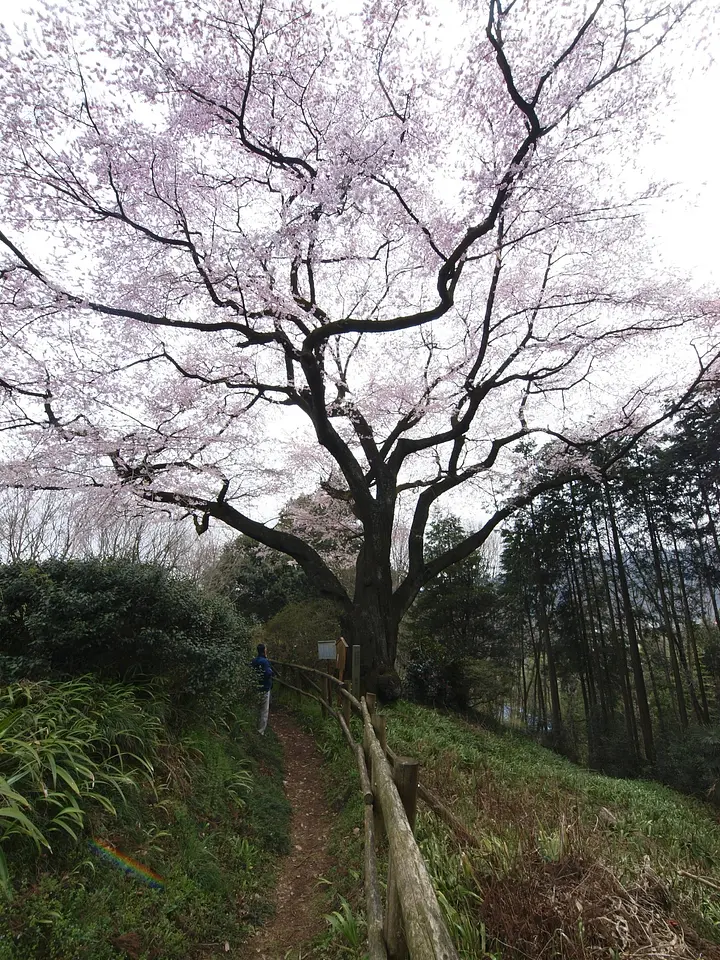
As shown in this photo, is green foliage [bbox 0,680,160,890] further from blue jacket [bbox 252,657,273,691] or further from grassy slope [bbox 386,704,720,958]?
blue jacket [bbox 252,657,273,691]

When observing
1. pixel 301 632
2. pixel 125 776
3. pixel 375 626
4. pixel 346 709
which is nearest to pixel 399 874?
pixel 125 776

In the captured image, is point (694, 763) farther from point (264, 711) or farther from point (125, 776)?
point (125, 776)

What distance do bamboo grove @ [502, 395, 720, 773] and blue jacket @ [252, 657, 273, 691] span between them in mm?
8523

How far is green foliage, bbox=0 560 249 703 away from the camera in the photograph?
4.52m

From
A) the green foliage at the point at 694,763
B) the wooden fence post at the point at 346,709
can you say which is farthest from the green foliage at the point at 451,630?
the wooden fence post at the point at 346,709

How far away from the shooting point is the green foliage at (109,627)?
4.52m

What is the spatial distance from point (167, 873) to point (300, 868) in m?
1.61

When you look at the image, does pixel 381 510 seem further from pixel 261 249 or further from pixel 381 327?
pixel 261 249

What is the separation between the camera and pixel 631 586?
1528 centimetres

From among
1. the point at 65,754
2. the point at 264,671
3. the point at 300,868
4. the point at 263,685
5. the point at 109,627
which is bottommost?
the point at 300,868

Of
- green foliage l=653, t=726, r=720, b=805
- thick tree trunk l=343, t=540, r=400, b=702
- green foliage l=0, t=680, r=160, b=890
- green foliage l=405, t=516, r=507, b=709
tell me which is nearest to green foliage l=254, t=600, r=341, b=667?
green foliage l=405, t=516, r=507, b=709

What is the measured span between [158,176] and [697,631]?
1769 cm

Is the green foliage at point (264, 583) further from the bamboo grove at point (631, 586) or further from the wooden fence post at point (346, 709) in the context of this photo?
the wooden fence post at point (346, 709)

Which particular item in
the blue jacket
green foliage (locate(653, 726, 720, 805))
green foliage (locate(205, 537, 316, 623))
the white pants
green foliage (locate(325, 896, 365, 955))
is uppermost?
green foliage (locate(205, 537, 316, 623))
